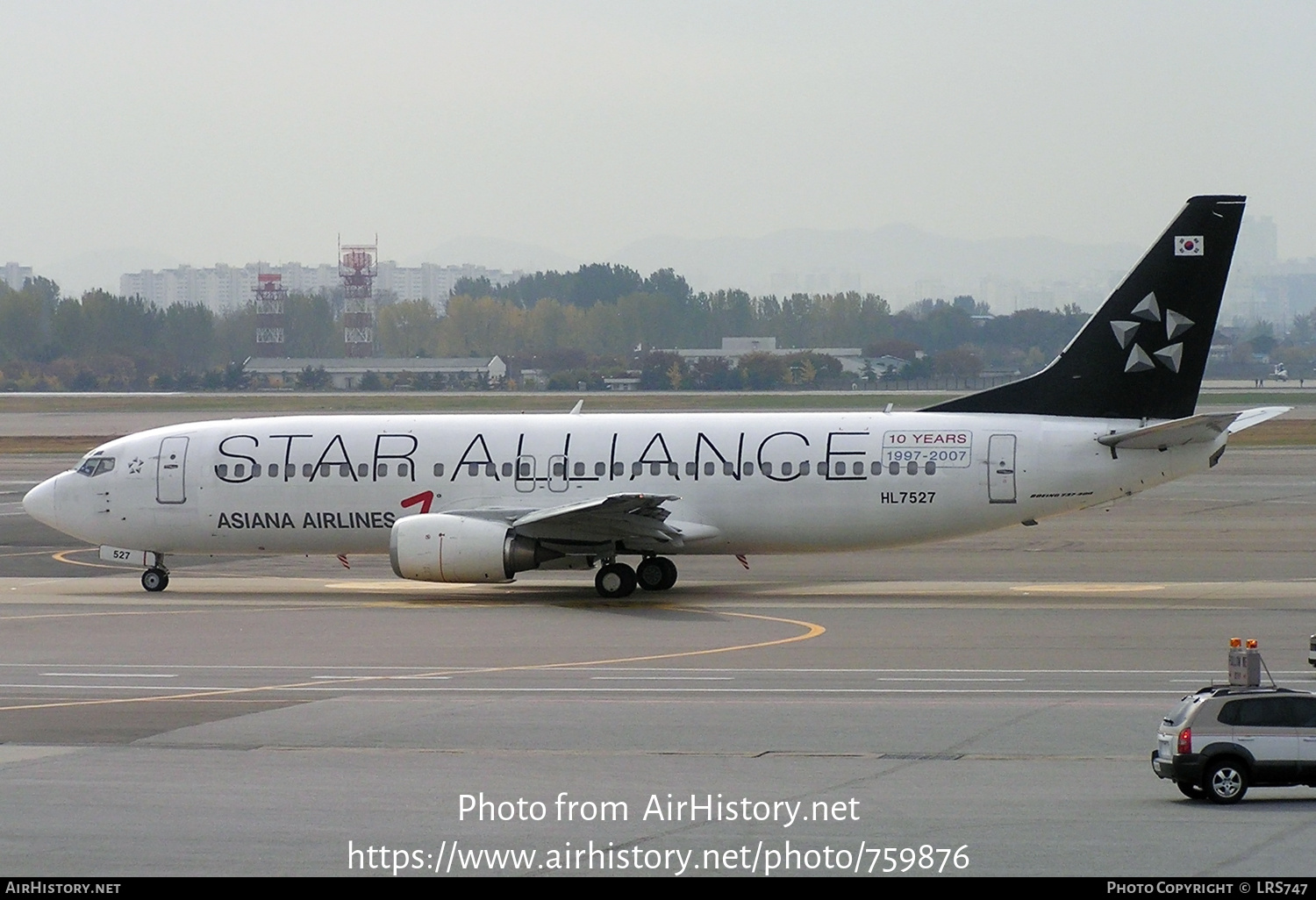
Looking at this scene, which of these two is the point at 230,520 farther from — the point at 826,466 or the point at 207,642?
the point at 826,466

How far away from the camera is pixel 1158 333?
32.1 meters

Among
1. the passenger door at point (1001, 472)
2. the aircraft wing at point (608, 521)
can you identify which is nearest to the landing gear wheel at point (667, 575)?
the aircraft wing at point (608, 521)

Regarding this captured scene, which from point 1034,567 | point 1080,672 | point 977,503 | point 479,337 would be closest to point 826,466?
point 977,503

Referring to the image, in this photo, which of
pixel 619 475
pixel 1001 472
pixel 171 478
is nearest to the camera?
pixel 1001 472

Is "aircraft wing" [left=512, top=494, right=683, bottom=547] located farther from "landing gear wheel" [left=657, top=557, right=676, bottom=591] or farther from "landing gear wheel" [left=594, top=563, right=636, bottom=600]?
"landing gear wheel" [left=657, top=557, right=676, bottom=591]

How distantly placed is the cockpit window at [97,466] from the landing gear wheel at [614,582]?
11480 millimetres

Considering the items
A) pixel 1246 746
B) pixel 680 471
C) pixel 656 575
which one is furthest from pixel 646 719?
pixel 680 471

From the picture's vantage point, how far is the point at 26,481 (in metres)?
65.4

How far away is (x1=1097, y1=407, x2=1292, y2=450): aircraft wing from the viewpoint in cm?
3052

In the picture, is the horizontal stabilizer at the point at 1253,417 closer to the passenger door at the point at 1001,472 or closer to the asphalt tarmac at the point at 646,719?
the asphalt tarmac at the point at 646,719

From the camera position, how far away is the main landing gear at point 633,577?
107 feet

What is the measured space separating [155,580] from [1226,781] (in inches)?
1039

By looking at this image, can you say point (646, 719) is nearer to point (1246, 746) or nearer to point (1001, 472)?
point (1246, 746)
